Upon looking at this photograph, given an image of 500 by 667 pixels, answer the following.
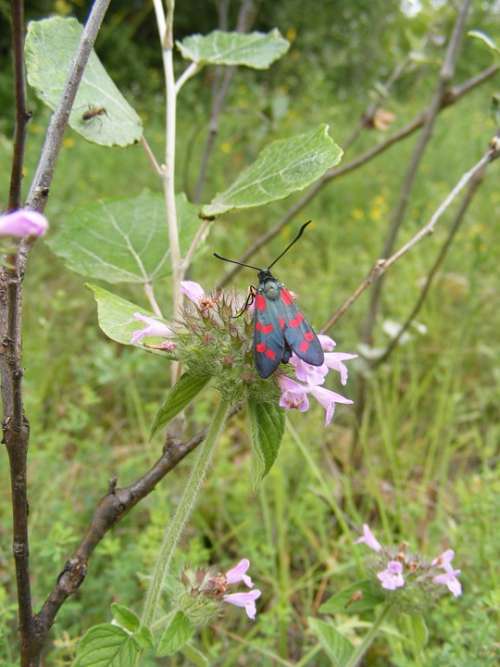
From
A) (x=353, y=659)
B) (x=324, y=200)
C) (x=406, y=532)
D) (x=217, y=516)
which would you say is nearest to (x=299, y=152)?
(x=353, y=659)

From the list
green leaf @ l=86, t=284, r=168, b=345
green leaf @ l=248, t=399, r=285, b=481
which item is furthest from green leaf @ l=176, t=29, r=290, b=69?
green leaf @ l=248, t=399, r=285, b=481

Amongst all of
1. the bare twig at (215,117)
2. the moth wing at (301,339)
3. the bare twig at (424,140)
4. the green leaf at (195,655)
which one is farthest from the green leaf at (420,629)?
the bare twig at (215,117)

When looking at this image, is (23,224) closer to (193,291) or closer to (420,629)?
(193,291)

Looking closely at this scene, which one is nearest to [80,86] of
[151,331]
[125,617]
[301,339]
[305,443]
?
[151,331]

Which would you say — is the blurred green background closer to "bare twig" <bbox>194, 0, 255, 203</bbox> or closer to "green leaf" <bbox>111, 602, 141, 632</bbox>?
"bare twig" <bbox>194, 0, 255, 203</bbox>

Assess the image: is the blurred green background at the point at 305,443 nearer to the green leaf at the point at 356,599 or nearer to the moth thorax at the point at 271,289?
the green leaf at the point at 356,599

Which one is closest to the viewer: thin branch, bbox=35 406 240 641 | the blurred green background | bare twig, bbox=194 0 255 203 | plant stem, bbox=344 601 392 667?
thin branch, bbox=35 406 240 641
